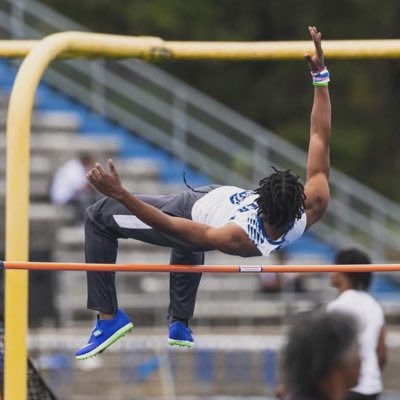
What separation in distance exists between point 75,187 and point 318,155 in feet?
28.9

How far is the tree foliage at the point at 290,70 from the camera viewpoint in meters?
25.3

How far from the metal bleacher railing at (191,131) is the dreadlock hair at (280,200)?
31.3 feet

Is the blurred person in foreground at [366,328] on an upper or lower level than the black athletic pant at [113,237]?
lower

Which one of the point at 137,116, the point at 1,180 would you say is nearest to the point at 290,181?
the point at 1,180

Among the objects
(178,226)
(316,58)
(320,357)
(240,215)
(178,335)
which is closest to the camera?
(320,357)

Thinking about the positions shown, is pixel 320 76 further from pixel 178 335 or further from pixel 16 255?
pixel 16 255

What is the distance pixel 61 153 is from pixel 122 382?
14.7 ft

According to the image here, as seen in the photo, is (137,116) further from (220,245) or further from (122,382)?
(220,245)

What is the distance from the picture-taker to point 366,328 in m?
8.27

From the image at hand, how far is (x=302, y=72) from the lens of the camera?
1041 inches

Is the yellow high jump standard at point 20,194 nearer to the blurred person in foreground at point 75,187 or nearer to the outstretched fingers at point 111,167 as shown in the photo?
the outstretched fingers at point 111,167

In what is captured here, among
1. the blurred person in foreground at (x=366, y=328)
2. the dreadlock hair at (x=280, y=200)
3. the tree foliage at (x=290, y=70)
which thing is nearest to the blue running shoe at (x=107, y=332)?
the dreadlock hair at (x=280, y=200)

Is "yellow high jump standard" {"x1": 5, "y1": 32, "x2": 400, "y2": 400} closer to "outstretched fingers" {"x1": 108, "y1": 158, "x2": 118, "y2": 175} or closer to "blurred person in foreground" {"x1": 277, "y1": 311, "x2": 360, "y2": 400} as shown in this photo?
"outstretched fingers" {"x1": 108, "y1": 158, "x2": 118, "y2": 175}

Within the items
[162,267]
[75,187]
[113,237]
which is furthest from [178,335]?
[75,187]
